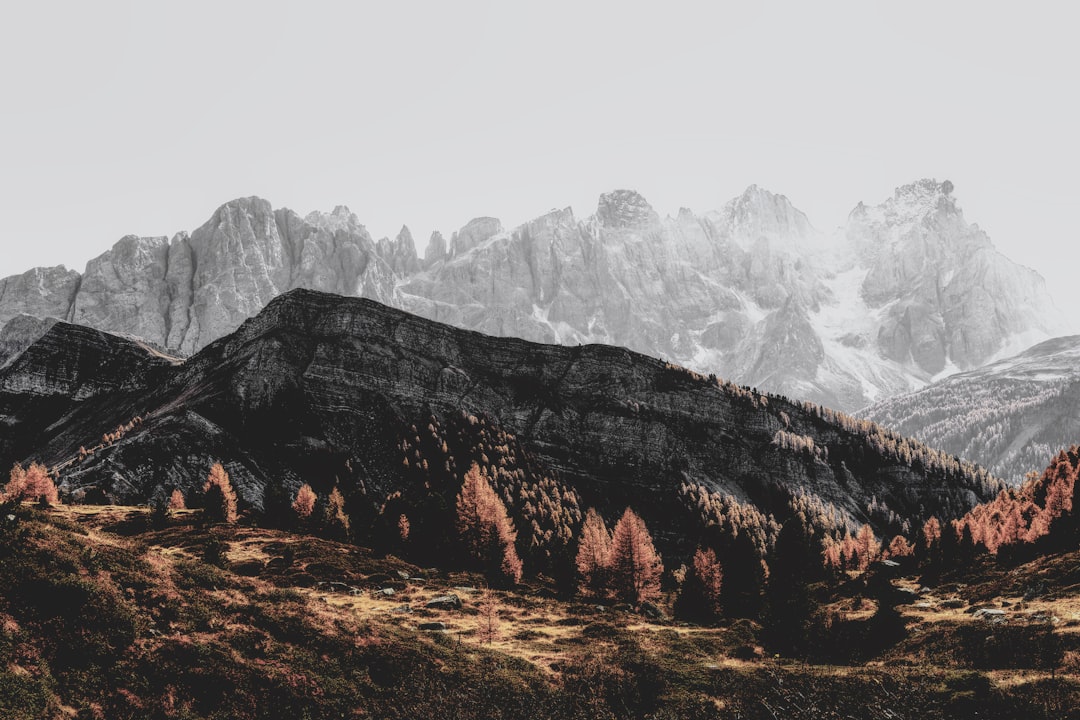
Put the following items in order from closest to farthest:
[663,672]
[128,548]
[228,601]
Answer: [228,601], [128,548], [663,672]

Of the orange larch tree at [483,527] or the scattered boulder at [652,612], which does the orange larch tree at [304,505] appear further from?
the scattered boulder at [652,612]

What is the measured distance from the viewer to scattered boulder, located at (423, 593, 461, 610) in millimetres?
65262

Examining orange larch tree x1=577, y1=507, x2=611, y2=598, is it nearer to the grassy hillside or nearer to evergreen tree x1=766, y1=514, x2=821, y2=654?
evergreen tree x1=766, y1=514, x2=821, y2=654

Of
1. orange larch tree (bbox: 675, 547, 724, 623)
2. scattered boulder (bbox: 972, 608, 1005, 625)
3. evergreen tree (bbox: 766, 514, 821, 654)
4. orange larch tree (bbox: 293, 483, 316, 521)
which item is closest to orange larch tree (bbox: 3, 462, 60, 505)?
orange larch tree (bbox: 293, 483, 316, 521)

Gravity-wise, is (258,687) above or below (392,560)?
above

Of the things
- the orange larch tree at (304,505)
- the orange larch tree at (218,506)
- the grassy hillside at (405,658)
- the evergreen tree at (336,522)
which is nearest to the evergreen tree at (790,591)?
the grassy hillside at (405,658)

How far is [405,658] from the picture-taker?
135 feet

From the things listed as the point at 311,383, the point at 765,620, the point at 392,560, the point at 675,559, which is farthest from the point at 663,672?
the point at 311,383

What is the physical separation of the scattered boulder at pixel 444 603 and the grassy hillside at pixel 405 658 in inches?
53.6

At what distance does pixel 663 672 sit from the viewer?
46031 millimetres

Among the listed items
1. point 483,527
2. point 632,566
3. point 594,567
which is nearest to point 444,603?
point 632,566

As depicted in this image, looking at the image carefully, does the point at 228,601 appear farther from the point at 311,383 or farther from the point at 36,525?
the point at 311,383

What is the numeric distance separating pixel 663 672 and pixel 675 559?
5584 inches

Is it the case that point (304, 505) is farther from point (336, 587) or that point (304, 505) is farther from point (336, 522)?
point (336, 587)
